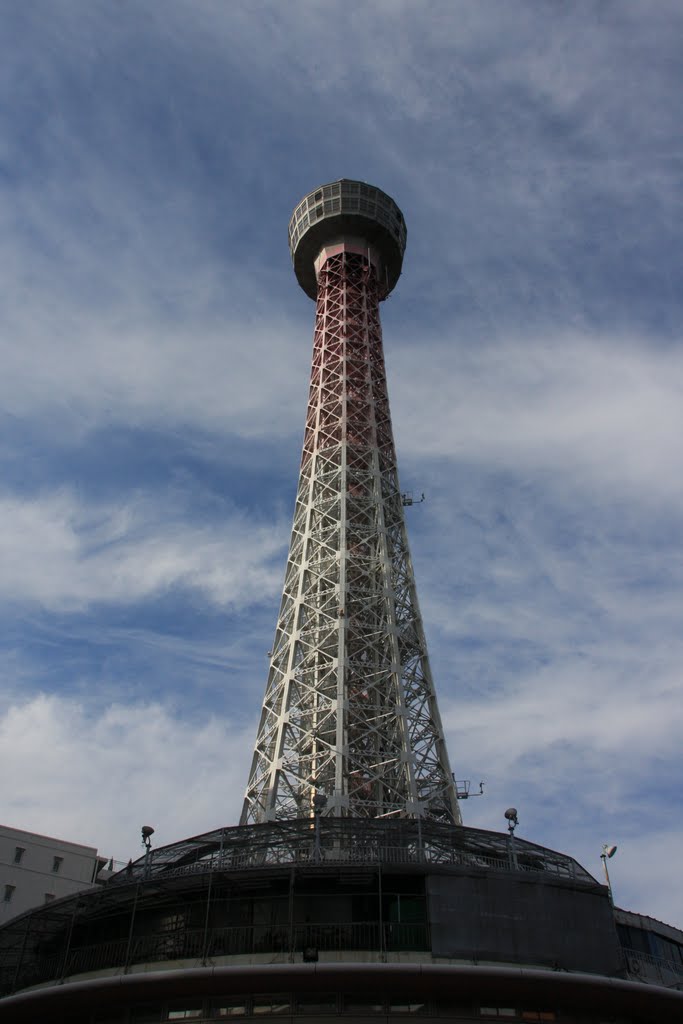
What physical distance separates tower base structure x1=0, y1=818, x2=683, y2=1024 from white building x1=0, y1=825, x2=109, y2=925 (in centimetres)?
2198

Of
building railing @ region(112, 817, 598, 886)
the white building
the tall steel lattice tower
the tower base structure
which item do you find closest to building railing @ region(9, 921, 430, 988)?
the tower base structure

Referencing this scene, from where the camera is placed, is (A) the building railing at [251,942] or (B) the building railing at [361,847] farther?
(B) the building railing at [361,847]

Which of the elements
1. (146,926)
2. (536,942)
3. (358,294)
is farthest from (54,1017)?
(358,294)

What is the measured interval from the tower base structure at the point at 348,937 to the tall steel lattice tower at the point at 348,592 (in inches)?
174

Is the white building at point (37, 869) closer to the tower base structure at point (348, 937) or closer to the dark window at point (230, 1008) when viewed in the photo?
the tower base structure at point (348, 937)

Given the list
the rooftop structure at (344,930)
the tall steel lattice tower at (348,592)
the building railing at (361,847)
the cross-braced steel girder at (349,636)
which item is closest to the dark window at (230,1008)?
the rooftop structure at (344,930)

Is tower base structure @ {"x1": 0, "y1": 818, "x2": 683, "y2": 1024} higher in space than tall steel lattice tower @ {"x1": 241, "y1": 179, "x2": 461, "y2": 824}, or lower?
lower

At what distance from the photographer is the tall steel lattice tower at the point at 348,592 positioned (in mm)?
49750

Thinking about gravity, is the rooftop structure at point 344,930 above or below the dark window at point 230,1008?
above

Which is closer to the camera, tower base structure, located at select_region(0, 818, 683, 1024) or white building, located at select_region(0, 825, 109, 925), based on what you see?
tower base structure, located at select_region(0, 818, 683, 1024)

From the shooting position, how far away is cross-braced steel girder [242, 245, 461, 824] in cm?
4944

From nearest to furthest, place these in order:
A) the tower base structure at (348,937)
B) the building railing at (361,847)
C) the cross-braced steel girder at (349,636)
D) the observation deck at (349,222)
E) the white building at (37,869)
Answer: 1. the tower base structure at (348,937)
2. the building railing at (361,847)
3. the cross-braced steel girder at (349,636)
4. the white building at (37,869)
5. the observation deck at (349,222)

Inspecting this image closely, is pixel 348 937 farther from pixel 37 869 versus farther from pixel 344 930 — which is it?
pixel 37 869

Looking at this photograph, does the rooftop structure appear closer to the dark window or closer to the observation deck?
the dark window
